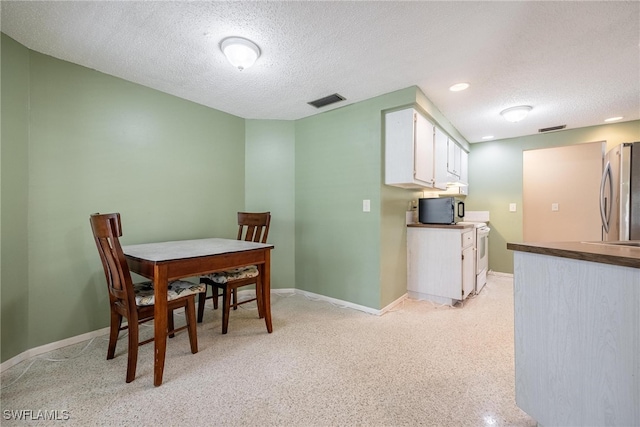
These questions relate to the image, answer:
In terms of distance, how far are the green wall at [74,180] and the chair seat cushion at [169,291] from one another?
2.24 feet

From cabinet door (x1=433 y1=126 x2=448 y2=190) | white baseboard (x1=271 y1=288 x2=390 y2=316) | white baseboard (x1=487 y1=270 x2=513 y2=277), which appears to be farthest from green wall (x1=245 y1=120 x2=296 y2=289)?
white baseboard (x1=487 y1=270 x2=513 y2=277)

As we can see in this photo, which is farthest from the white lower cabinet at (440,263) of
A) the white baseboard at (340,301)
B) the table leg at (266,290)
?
the table leg at (266,290)

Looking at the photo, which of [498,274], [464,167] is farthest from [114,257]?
[498,274]

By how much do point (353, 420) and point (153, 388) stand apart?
1148 millimetres

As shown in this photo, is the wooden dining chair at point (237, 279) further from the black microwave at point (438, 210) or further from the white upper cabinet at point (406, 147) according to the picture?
the black microwave at point (438, 210)

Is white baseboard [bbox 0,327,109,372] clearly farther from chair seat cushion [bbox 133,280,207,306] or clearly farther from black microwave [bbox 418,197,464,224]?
black microwave [bbox 418,197,464,224]

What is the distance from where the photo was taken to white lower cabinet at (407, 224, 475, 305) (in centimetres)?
290

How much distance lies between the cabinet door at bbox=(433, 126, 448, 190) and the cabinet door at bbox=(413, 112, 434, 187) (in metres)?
0.13

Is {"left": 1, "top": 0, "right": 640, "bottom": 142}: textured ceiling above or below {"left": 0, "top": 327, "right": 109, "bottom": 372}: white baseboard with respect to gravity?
above

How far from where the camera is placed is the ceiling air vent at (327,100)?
2711 mm

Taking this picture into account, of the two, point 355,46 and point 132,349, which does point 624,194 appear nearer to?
point 355,46

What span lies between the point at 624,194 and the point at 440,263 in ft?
5.31

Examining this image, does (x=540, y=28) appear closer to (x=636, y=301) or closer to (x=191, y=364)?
(x=636, y=301)
